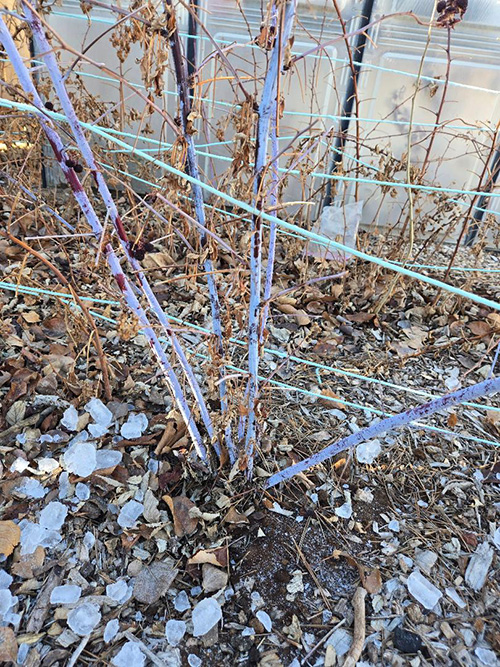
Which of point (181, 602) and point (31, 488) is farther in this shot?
point (31, 488)

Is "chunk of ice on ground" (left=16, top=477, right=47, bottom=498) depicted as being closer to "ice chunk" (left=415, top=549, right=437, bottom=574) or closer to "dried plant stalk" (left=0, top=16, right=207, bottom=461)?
"dried plant stalk" (left=0, top=16, right=207, bottom=461)

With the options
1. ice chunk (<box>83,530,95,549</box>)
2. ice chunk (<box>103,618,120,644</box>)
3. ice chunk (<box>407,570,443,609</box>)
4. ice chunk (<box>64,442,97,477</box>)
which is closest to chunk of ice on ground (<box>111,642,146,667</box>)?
ice chunk (<box>103,618,120,644</box>)

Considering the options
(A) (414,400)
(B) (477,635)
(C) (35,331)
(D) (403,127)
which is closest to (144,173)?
(C) (35,331)

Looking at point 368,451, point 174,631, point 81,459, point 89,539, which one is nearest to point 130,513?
point 89,539

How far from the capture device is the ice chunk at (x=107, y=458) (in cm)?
156

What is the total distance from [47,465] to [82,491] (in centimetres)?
15

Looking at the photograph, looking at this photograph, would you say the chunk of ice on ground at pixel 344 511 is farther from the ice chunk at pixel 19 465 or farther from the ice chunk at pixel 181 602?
the ice chunk at pixel 19 465

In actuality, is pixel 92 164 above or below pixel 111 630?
above

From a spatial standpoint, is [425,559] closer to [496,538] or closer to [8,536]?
[496,538]

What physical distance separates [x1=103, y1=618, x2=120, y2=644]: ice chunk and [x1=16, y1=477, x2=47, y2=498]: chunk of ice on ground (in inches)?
17.0

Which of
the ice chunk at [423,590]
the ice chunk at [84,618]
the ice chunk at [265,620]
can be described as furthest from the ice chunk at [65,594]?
the ice chunk at [423,590]

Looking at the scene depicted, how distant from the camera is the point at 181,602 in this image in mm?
1312

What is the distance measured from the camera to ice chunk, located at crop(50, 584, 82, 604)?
1276mm

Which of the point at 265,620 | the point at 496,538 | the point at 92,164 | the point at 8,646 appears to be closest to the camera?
the point at 92,164
